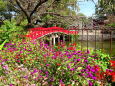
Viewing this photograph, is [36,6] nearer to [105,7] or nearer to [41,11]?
[41,11]

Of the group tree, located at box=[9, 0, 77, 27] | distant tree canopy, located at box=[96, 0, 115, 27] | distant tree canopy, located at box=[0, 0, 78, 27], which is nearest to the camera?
→ distant tree canopy, located at box=[96, 0, 115, 27]

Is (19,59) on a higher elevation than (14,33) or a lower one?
lower

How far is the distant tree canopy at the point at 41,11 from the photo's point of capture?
33.2 ft

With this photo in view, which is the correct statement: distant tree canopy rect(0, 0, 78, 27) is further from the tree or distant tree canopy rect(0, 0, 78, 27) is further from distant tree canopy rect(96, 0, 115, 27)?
distant tree canopy rect(96, 0, 115, 27)

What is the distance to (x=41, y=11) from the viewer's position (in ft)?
39.5

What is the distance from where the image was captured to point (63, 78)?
3.47m

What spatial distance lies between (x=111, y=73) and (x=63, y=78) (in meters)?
1.36

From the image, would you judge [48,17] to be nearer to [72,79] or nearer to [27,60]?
[27,60]

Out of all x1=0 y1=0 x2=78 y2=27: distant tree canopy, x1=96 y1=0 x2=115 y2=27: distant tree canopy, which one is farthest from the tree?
x1=96 y1=0 x2=115 y2=27: distant tree canopy

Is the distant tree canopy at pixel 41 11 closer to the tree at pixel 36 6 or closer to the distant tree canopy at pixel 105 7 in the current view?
the tree at pixel 36 6

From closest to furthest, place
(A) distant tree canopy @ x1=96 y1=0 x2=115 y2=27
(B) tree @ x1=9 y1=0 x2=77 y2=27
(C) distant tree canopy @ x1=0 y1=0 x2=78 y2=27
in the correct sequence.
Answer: (A) distant tree canopy @ x1=96 y1=0 x2=115 y2=27 < (B) tree @ x1=9 y1=0 x2=77 y2=27 < (C) distant tree canopy @ x1=0 y1=0 x2=78 y2=27

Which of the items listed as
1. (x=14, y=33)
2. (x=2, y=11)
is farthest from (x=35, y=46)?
(x=2, y=11)

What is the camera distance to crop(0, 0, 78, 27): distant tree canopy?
33.2 ft

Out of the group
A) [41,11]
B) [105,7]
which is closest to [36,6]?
[41,11]
